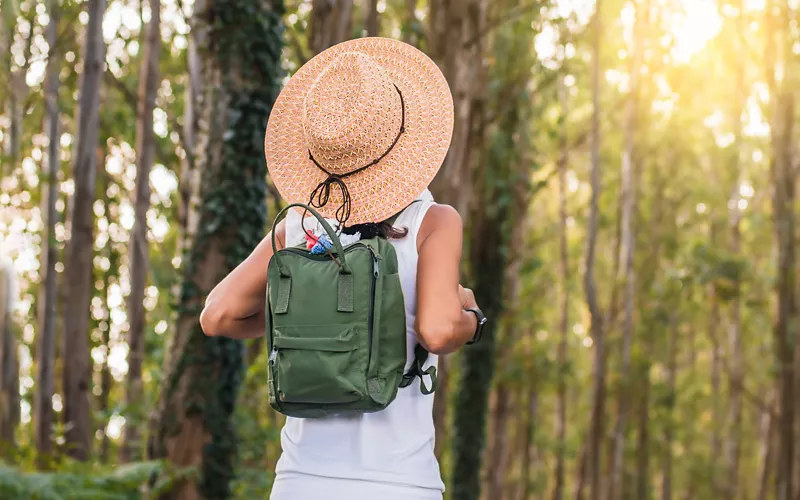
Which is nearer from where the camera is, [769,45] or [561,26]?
[769,45]

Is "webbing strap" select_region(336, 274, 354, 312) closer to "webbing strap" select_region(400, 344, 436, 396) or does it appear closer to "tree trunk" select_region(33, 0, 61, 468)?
"webbing strap" select_region(400, 344, 436, 396)

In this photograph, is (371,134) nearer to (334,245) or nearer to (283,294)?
(334,245)

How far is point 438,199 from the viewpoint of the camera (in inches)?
419

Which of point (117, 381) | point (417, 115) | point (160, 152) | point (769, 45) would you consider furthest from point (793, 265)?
point (117, 381)

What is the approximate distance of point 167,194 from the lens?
71.7 ft

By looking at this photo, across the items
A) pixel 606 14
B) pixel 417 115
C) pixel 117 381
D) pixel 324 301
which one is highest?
pixel 606 14

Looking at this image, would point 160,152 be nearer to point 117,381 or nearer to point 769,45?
point 769,45

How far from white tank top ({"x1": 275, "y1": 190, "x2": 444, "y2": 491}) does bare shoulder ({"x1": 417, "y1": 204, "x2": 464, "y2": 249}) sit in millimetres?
16

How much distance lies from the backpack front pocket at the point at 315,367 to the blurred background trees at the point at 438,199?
2.32 feet

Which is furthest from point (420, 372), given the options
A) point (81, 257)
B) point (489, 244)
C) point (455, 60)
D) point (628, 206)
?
point (628, 206)

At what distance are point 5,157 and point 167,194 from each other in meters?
7.45

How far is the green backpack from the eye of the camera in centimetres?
272

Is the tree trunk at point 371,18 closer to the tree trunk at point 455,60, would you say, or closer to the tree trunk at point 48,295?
the tree trunk at point 455,60

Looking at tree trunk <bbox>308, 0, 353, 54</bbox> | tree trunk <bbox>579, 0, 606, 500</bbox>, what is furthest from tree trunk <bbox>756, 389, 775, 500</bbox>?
tree trunk <bbox>308, 0, 353, 54</bbox>
